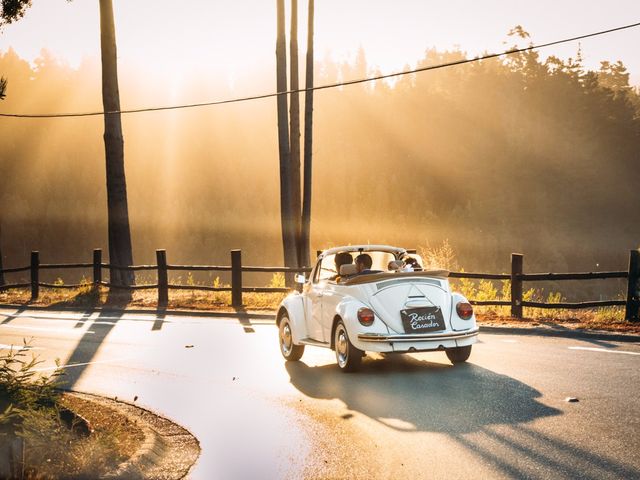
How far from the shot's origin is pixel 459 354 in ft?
42.0

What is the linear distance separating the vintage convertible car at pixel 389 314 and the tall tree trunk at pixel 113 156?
16.9m

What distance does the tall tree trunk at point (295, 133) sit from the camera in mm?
29266

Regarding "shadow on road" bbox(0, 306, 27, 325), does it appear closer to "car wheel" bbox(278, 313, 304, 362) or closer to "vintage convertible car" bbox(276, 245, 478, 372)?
"car wheel" bbox(278, 313, 304, 362)

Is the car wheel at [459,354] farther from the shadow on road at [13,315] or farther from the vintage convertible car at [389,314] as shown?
the shadow on road at [13,315]

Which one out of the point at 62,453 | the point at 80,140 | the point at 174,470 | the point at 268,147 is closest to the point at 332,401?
the point at 174,470

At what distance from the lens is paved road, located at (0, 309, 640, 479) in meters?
7.51

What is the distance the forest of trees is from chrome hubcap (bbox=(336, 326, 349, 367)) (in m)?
76.6

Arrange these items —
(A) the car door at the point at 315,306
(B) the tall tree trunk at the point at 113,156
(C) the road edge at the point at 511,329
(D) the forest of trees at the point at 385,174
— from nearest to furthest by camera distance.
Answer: (A) the car door at the point at 315,306
(C) the road edge at the point at 511,329
(B) the tall tree trunk at the point at 113,156
(D) the forest of trees at the point at 385,174

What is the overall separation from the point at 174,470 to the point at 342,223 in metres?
106

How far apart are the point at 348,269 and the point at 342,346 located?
1.08m

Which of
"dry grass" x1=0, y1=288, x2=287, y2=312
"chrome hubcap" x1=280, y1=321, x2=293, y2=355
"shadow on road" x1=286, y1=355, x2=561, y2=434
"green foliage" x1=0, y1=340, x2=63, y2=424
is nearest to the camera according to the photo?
"green foliage" x1=0, y1=340, x2=63, y2=424

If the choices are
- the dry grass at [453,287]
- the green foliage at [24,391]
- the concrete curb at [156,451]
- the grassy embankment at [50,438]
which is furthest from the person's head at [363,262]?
the dry grass at [453,287]

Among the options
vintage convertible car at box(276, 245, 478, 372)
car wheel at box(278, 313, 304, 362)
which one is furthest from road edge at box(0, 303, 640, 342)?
car wheel at box(278, 313, 304, 362)

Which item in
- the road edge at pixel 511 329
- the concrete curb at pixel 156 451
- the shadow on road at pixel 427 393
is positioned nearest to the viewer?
the concrete curb at pixel 156 451
